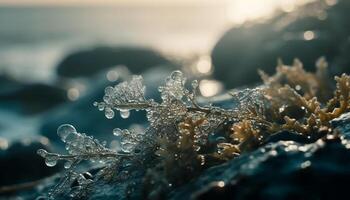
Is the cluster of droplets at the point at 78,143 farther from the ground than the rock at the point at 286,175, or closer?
farther from the ground

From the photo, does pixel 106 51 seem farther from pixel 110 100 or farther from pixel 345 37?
pixel 110 100

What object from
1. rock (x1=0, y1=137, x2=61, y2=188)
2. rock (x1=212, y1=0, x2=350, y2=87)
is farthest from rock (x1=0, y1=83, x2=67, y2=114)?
rock (x1=0, y1=137, x2=61, y2=188)

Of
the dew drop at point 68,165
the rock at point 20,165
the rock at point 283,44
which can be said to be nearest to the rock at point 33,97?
the rock at point 283,44

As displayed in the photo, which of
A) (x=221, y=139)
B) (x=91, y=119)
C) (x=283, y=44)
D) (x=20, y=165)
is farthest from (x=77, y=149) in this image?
(x=283, y=44)

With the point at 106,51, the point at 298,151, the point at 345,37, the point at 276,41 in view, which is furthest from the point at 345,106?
the point at 106,51

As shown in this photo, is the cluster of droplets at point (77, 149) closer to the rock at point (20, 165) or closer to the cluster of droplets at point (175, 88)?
the cluster of droplets at point (175, 88)

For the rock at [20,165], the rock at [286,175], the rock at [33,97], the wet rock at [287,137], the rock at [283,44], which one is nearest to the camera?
the rock at [286,175]

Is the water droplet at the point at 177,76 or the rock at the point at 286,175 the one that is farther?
the water droplet at the point at 177,76

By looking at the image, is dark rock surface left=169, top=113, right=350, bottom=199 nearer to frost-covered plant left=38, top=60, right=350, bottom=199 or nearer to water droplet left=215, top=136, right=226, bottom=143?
frost-covered plant left=38, top=60, right=350, bottom=199

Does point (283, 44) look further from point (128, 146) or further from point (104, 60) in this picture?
point (104, 60)
